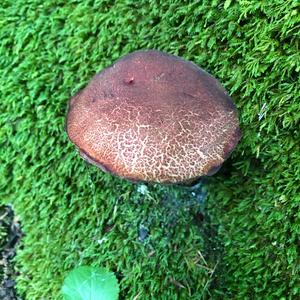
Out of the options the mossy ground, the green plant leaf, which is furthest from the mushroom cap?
the green plant leaf

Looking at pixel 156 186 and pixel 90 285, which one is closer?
pixel 90 285

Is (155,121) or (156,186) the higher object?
(155,121)

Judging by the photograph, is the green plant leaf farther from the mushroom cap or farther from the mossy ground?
the mushroom cap

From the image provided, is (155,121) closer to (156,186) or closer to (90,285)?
(156,186)

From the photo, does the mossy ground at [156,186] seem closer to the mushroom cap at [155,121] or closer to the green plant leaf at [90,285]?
the mushroom cap at [155,121]

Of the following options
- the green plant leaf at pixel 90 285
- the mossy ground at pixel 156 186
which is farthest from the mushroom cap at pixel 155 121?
the green plant leaf at pixel 90 285

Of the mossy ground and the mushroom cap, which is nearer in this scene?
the mushroom cap

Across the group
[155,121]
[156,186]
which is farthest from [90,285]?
[155,121]
